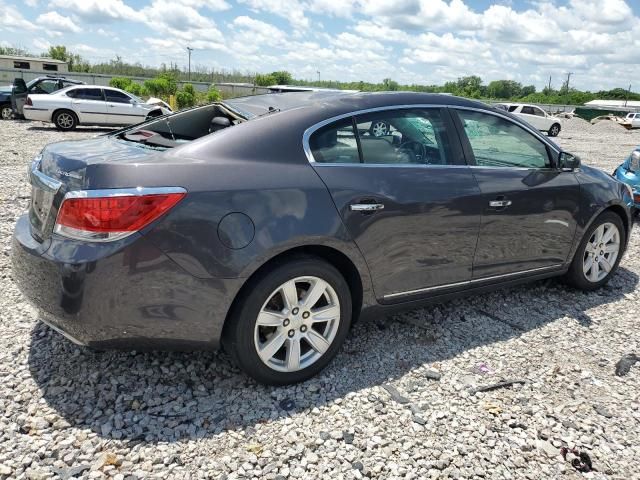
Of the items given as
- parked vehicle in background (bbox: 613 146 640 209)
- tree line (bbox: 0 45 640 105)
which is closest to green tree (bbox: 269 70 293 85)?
tree line (bbox: 0 45 640 105)

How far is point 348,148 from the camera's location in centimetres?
315

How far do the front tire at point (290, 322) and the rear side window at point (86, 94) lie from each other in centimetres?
1636

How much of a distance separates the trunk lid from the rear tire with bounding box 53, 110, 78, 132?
50.4ft

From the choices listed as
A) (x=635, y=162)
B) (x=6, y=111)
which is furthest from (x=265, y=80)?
(x=635, y=162)

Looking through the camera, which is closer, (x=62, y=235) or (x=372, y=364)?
(x=62, y=235)

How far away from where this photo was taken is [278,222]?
273cm

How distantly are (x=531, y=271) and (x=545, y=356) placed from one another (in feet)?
2.66

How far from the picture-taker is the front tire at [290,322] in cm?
276

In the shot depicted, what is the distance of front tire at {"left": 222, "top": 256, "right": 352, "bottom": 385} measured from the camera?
2.76 metres

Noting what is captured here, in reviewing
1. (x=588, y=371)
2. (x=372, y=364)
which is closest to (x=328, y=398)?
(x=372, y=364)

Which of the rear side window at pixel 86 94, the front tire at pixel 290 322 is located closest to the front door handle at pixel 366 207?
the front tire at pixel 290 322

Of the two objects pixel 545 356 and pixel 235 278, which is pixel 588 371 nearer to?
pixel 545 356

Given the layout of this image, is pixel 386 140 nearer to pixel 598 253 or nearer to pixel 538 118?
pixel 598 253

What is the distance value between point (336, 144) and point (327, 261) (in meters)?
0.69
